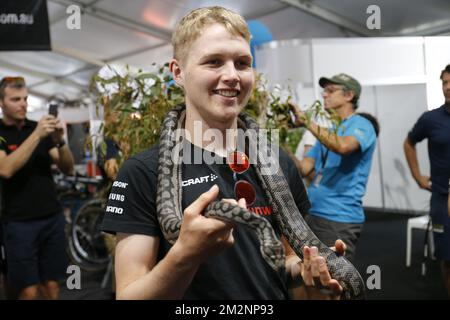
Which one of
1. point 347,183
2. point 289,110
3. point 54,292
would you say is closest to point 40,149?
point 54,292

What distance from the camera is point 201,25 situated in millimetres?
1084

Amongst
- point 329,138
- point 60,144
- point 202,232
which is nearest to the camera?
point 202,232

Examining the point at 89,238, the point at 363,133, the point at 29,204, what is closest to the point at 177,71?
the point at 363,133

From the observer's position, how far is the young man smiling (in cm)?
101

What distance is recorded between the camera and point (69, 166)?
9.98ft

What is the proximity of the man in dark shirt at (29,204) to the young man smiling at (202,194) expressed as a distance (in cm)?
170

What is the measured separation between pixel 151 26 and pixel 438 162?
3724 mm

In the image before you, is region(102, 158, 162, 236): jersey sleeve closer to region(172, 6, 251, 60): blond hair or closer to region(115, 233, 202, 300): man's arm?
region(115, 233, 202, 300): man's arm

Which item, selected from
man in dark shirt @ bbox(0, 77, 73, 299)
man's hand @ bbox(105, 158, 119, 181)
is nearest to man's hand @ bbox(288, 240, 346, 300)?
man's hand @ bbox(105, 158, 119, 181)

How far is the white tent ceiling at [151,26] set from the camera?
1933 mm

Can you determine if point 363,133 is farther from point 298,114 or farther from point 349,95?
point 298,114

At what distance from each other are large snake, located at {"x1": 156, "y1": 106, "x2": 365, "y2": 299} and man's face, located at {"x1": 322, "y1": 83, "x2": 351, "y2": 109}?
1572 mm

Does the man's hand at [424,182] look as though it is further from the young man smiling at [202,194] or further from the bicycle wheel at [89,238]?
the bicycle wheel at [89,238]
